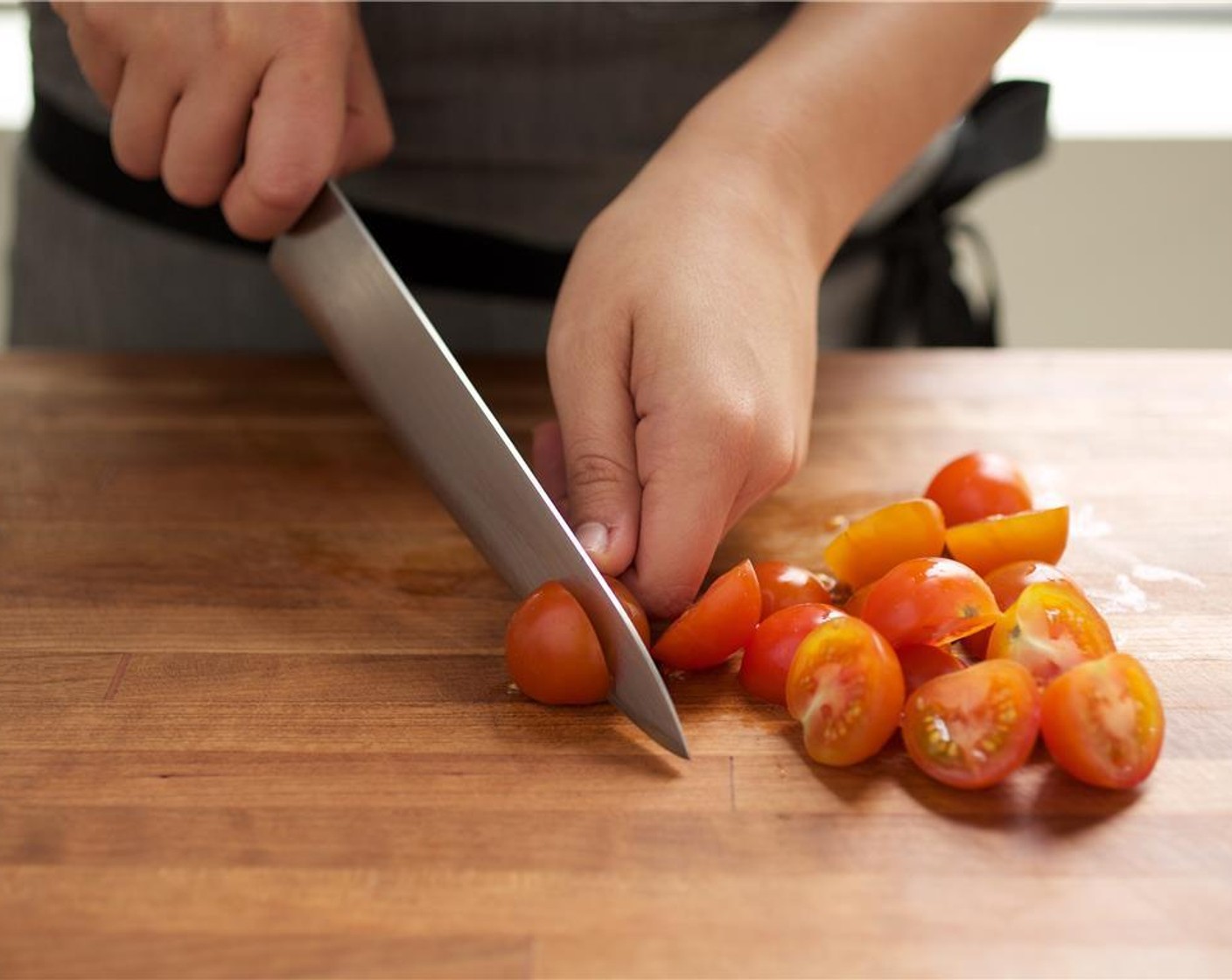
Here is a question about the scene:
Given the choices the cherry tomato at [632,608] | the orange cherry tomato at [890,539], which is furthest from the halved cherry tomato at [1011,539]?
the cherry tomato at [632,608]

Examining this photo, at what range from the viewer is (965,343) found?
158 cm

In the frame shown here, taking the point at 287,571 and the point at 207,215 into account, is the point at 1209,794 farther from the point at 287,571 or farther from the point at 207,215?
the point at 207,215

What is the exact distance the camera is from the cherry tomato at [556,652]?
0.87 m

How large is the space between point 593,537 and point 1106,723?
0.33 metres

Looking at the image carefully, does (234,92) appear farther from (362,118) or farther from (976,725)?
(976,725)

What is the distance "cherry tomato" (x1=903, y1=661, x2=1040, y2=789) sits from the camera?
799 millimetres

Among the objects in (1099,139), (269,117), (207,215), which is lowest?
(1099,139)

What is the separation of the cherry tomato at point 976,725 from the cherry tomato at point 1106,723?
0.05ft

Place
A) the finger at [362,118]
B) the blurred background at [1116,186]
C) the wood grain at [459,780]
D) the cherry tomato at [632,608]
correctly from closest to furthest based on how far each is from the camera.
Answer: the wood grain at [459,780]
the cherry tomato at [632,608]
the finger at [362,118]
the blurred background at [1116,186]

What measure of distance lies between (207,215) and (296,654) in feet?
1.91

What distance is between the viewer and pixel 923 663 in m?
0.89

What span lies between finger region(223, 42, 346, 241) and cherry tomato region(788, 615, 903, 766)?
54 centimetres

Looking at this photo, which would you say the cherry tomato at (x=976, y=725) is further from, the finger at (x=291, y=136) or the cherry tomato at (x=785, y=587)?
the finger at (x=291, y=136)

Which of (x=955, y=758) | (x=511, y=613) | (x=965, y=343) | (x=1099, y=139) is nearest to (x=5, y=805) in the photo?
(x=511, y=613)
